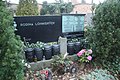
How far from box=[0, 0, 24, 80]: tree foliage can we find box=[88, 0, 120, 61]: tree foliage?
237 cm

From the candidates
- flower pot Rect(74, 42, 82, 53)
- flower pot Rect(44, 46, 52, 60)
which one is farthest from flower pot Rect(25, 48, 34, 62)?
flower pot Rect(74, 42, 82, 53)

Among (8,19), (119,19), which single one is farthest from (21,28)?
(119,19)

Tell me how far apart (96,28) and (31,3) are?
4.40 m

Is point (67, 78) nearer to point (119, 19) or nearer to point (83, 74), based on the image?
point (83, 74)

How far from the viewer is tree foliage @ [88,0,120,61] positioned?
14.8 ft

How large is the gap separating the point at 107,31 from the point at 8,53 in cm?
263

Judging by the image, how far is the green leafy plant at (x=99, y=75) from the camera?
4.00 metres

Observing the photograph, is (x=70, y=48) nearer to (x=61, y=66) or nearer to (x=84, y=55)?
(x=84, y=55)

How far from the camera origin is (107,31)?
14.8 feet

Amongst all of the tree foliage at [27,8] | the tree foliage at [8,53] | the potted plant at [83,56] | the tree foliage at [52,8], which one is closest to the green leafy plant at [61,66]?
the potted plant at [83,56]

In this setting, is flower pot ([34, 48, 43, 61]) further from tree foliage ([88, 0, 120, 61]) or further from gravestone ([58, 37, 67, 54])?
tree foliage ([88, 0, 120, 61])

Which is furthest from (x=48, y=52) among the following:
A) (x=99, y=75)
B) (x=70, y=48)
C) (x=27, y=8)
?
(x=27, y=8)

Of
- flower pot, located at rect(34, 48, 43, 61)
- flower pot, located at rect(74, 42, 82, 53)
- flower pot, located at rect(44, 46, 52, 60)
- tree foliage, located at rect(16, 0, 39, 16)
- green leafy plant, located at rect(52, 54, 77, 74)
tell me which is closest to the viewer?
green leafy plant, located at rect(52, 54, 77, 74)

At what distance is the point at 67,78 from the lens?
400 cm
